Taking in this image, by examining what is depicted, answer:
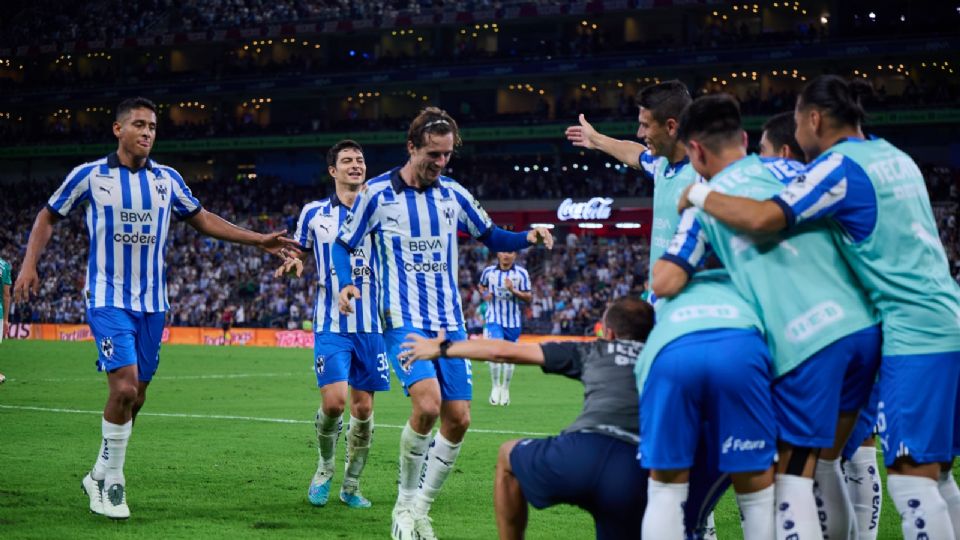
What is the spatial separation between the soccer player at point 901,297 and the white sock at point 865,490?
3.65ft

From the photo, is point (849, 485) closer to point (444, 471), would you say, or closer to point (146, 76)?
point (444, 471)

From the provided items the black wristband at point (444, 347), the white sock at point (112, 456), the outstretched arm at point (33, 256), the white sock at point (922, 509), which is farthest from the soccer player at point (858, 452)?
the outstretched arm at point (33, 256)

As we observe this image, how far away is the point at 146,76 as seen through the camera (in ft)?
229

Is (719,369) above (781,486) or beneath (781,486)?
above

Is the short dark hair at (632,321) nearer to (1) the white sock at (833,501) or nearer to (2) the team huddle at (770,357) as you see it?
(2) the team huddle at (770,357)

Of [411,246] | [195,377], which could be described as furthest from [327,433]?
[195,377]

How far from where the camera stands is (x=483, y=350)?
5.45m

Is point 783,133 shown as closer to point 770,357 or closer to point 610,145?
point 610,145

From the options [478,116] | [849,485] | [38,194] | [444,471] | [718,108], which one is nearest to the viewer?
[718,108]

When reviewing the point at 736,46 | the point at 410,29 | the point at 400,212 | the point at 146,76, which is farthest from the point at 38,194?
the point at 400,212

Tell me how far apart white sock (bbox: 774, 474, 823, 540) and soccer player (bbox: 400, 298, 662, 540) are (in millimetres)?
624

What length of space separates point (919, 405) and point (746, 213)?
49.4 inches

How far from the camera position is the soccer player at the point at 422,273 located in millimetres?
→ 7797

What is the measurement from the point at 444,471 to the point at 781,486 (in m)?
3.12
